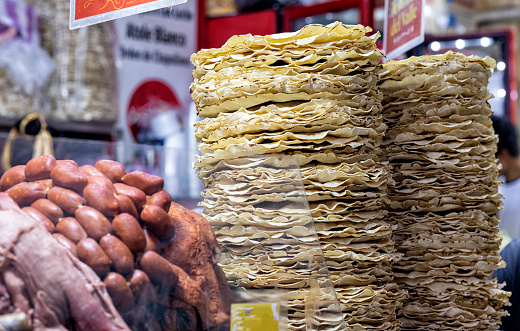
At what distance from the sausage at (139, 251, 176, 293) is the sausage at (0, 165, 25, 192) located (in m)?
0.19

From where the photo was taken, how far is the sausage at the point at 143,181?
699 mm

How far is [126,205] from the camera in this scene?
0.64 m

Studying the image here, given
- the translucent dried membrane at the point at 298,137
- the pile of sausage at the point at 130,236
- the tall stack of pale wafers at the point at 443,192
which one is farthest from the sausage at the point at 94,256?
the tall stack of pale wafers at the point at 443,192

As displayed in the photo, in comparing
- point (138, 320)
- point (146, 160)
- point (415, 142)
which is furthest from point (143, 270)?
point (415, 142)

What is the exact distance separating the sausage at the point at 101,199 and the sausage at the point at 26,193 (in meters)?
0.05

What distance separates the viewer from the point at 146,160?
3.68 ft

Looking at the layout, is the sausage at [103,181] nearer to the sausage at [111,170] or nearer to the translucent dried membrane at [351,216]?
the sausage at [111,170]

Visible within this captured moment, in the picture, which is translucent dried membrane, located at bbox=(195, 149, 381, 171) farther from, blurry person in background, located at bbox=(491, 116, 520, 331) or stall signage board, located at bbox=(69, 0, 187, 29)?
blurry person in background, located at bbox=(491, 116, 520, 331)

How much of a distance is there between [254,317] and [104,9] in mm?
482

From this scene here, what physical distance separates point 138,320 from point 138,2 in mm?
437

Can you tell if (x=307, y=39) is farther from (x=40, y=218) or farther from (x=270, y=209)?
(x=40, y=218)

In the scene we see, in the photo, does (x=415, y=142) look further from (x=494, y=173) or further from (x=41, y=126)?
(x=41, y=126)

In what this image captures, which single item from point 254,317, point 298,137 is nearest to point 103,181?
point 254,317

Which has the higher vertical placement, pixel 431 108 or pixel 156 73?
pixel 156 73
